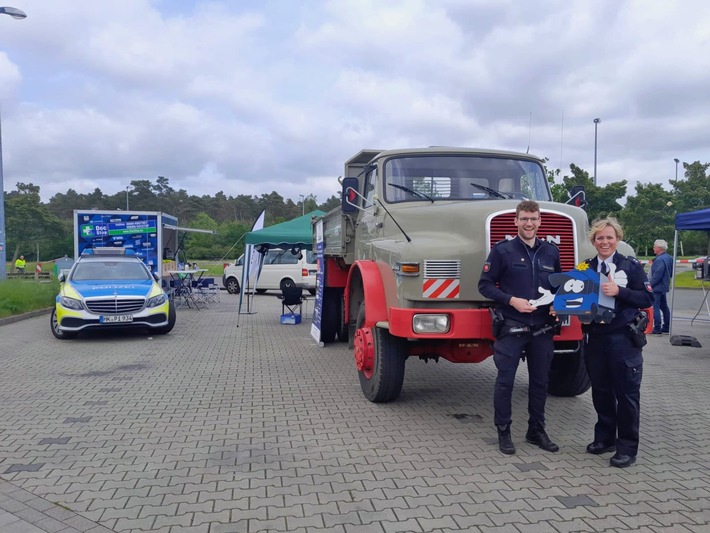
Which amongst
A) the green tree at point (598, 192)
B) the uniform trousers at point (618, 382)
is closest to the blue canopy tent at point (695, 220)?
the uniform trousers at point (618, 382)

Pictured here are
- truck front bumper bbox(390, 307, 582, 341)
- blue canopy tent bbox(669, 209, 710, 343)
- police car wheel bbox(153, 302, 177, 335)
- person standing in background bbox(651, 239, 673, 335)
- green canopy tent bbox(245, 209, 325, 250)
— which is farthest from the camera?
green canopy tent bbox(245, 209, 325, 250)

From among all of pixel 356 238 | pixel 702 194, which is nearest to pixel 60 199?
pixel 702 194

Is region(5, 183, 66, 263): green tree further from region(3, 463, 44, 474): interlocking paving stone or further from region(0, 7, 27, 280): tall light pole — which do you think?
region(3, 463, 44, 474): interlocking paving stone

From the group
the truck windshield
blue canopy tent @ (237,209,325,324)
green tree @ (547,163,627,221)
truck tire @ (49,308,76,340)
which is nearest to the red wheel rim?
the truck windshield

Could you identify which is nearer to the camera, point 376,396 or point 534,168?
point 376,396

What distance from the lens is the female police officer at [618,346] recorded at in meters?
4.30

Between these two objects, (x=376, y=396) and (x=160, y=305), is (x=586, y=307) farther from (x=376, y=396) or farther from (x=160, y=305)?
(x=160, y=305)

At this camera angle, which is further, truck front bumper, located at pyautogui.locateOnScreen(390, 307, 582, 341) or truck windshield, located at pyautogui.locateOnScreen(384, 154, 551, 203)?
truck windshield, located at pyautogui.locateOnScreen(384, 154, 551, 203)

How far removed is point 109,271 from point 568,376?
354 inches

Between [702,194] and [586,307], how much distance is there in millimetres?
37658

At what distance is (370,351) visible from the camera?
5.94 m

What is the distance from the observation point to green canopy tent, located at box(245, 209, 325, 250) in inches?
523

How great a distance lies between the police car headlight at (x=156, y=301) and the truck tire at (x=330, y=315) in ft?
10.5

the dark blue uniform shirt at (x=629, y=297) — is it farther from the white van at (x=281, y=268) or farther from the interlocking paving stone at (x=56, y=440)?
the white van at (x=281, y=268)
